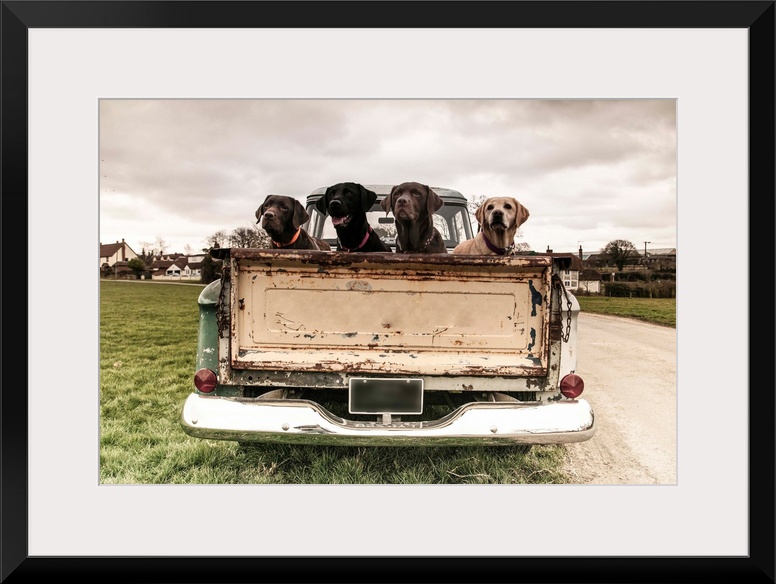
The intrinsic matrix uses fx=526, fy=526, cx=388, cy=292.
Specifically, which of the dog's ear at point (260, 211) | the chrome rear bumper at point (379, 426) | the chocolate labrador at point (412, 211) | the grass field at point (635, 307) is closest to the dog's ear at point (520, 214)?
the chocolate labrador at point (412, 211)

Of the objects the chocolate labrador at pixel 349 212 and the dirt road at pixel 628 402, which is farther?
the chocolate labrador at pixel 349 212

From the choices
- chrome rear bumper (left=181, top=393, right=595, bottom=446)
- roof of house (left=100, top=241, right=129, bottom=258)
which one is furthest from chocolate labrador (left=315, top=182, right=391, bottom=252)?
chrome rear bumper (left=181, top=393, right=595, bottom=446)

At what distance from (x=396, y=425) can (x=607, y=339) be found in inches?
213

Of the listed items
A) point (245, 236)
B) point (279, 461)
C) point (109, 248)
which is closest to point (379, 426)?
point (279, 461)

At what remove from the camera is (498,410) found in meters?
2.58

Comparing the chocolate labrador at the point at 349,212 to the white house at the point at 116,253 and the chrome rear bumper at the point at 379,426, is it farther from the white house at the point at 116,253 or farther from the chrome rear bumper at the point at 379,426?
the chrome rear bumper at the point at 379,426

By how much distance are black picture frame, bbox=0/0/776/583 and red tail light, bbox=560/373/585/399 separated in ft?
2.40

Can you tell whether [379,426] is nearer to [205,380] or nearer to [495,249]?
[205,380]

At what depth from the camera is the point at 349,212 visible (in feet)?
12.6

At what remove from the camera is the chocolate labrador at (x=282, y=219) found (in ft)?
12.9

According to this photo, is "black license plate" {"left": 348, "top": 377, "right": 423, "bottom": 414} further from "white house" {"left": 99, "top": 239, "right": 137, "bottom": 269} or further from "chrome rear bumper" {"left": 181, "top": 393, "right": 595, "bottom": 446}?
"white house" {"left": 99, "top": 239, "right": 137, "bottom": 269}

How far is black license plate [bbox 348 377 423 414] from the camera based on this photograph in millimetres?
2660
